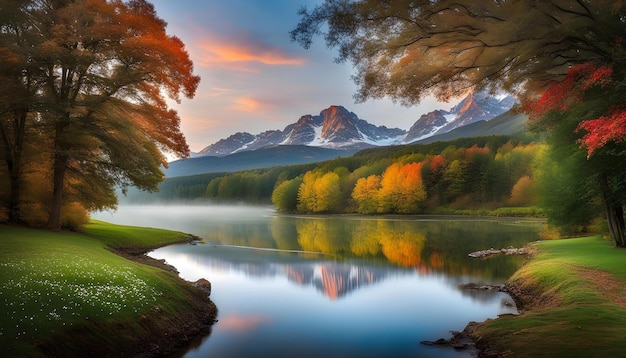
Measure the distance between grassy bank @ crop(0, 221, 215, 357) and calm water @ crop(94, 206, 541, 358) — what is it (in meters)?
1.53

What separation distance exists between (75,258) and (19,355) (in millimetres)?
9465

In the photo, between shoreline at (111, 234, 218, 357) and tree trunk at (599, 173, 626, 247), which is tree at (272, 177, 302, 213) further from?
shoreline at (111, 234, 218, 357)

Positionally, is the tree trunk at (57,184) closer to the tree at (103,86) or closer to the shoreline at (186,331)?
the tree at (103,86)

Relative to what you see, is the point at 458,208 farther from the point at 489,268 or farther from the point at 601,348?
the point at 601,348

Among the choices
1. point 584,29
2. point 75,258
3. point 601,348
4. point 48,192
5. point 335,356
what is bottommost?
point 335,356

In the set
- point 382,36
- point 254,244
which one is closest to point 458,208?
point 254,244

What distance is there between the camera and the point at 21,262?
54.5 ft

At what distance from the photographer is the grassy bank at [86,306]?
12.1 meters

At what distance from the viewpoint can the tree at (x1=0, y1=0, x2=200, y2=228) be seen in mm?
27875

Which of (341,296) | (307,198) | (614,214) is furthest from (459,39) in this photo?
(307,198)

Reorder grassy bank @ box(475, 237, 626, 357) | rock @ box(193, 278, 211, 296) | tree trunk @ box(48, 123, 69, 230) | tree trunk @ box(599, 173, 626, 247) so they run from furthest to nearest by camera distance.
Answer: tree trunk @ box(48, 123, 69, 230) → tree trunk @ box(599, 173, 626, 247) → rock @ box(193, 278, 211, 296) → grassy bank @ box(475, 237, 626, 357)

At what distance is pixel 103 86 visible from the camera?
3106 cm

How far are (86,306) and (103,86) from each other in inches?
866

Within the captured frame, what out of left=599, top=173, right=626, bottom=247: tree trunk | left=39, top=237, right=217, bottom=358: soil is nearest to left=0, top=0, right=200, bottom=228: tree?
left=39, top=237, right=217, bottom=358: soil
